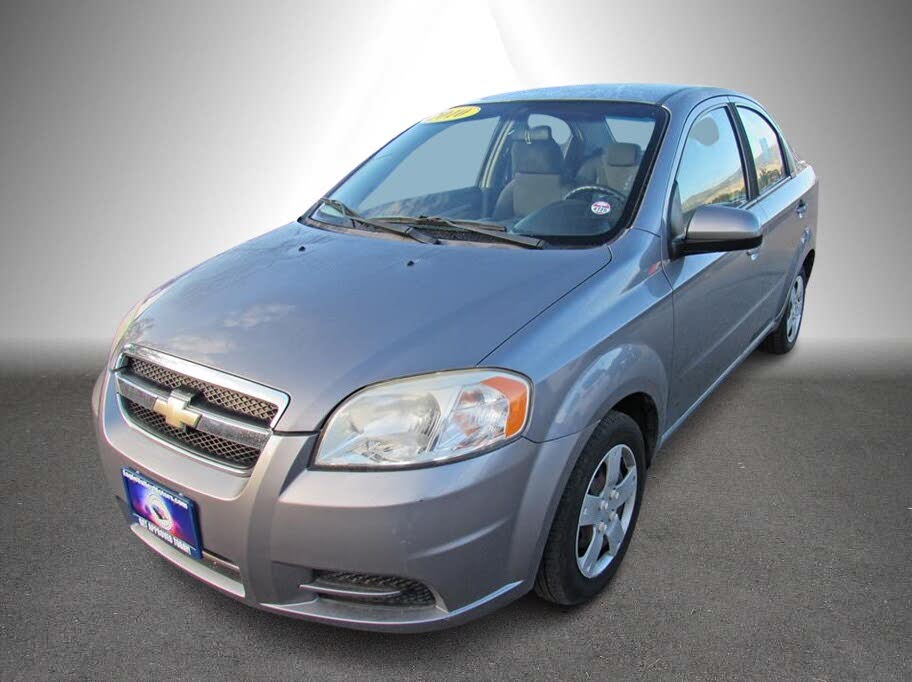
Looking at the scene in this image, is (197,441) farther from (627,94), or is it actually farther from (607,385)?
(627,94)

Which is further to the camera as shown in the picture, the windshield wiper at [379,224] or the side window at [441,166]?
the side window at [441,166]

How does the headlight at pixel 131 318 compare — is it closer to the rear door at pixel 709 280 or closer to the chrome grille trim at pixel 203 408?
the chrome grille trim at pixel 203 408

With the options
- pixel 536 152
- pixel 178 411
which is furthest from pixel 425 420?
pixel 536 152

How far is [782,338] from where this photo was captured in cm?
442

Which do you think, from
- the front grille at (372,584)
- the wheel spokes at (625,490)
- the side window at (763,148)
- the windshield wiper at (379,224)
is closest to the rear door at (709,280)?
the side window at (763,148)

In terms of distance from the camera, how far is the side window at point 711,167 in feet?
9.00

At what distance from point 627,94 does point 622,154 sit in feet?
1.54

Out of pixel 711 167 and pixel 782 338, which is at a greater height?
pixel 711 167

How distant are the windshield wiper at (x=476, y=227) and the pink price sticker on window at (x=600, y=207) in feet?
0.79

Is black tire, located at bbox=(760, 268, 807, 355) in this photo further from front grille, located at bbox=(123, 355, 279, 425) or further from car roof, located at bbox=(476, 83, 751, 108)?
front grille, located at bbox=(123, 355, 279, 425)

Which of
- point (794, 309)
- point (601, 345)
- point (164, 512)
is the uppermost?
point (601, 345)

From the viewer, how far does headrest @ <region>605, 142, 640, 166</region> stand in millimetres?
2664

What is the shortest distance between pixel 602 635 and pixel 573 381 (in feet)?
2.59

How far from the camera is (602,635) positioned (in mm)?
2166
